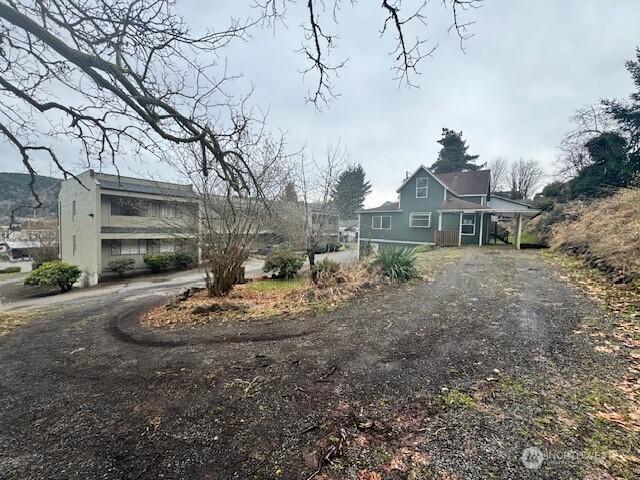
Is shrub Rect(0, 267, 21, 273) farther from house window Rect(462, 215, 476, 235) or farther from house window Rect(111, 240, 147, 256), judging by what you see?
house window Rect(462, 215, 476, 235)

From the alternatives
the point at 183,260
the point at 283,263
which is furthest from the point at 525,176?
the point at 183,260

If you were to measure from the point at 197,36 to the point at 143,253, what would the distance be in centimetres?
2131

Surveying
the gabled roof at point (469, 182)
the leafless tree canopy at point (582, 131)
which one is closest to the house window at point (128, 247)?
the gabled roof at point (469, 182)

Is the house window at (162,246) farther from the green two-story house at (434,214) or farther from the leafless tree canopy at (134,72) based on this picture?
the leafless tree canopy at (134,72)

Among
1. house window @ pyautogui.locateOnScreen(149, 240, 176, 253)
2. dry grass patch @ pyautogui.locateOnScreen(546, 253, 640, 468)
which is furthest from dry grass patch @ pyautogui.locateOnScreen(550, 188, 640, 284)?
house window @ pyautogui.locateOnScreen(149, 240, 176, 253)

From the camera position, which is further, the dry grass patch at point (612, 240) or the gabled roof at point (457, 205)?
the gabled roof at point (457, 205)

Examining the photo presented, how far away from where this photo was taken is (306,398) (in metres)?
2.56

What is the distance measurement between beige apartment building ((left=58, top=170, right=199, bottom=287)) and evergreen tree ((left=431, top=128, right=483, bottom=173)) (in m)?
38.8

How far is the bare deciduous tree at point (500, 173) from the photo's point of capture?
4159 centimetres

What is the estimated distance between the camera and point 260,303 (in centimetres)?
667

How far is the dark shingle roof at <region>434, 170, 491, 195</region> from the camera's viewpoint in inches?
884

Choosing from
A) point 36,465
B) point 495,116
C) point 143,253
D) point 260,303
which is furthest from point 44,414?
point 143,253

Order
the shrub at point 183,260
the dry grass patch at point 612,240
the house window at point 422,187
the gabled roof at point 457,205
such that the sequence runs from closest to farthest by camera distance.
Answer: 1. the dry grass patch at point 612,240
2. the gabled roof at point 457,205
3. the house window at point 422,187
4. the shrub at point 183,260

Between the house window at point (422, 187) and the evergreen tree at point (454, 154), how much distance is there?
23693mm
